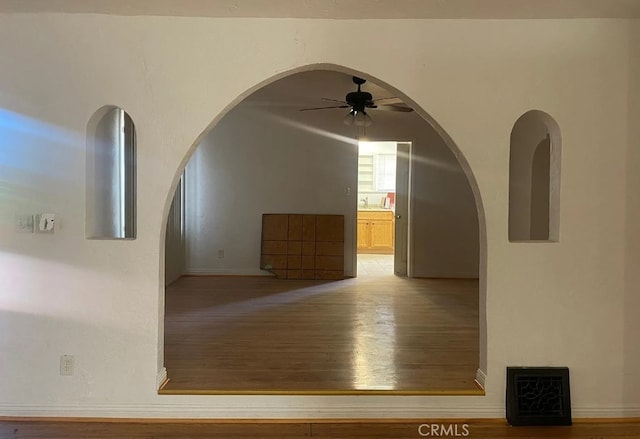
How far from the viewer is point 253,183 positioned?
685 cm

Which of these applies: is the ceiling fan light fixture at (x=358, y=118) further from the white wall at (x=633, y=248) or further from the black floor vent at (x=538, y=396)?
the black floor vent at (x=538, y=396)

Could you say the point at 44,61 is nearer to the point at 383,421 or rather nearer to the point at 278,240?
the point at 383,421

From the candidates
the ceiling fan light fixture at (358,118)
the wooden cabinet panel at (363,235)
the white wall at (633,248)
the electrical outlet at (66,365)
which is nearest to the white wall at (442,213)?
the ceiling fan light fixture at (358,118)

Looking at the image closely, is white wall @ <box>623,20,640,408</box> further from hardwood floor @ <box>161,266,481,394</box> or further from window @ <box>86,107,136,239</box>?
window @ <box>86,107,136,239</box>

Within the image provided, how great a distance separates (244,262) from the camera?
6898mm

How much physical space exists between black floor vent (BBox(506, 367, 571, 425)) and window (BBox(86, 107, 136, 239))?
3.07 meters

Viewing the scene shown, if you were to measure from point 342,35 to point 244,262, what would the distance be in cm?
484

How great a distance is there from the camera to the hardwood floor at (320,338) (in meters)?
2.81

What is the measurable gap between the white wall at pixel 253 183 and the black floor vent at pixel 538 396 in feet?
14.2

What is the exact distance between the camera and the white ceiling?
92.8 inches

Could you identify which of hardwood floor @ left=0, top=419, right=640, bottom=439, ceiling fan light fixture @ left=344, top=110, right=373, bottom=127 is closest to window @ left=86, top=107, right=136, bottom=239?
hardwood floor @ left=0, top=419, right=640, bottom=439

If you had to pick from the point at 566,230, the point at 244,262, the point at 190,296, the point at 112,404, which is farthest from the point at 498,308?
the point at 244,262

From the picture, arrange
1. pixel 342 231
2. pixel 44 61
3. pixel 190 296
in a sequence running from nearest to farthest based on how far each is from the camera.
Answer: pixel 44 61
pixel 190 296
pixel 342 231

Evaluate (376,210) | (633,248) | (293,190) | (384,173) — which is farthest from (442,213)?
(633,248)
